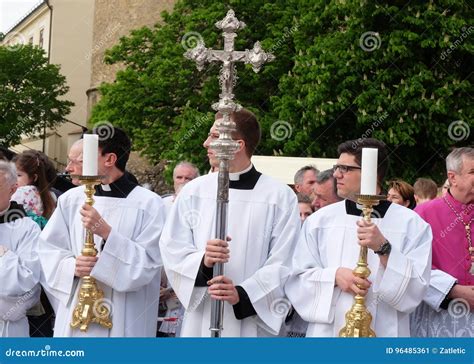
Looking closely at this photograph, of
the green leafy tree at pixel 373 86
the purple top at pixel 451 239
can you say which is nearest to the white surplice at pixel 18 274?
the purple top at pixel 451 239

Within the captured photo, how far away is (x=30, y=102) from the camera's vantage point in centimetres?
4894

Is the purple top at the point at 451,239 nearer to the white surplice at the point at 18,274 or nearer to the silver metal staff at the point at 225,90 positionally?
the silver metal staff at the point at 225,90

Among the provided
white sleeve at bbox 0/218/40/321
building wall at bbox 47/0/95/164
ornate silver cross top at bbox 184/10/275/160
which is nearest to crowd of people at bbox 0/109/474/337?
white sleeve at bbox 0/218/40/321

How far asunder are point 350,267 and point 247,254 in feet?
1.94

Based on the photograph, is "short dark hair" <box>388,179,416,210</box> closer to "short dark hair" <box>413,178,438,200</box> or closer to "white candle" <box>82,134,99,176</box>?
"short dark hair" <box>413,178,438,200</box>

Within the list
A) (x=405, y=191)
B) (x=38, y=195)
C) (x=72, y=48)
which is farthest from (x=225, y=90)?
(x=72, y=48)

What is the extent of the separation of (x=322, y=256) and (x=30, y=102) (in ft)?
147

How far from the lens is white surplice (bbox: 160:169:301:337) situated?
5.48 meters

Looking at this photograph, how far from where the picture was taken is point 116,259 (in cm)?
574

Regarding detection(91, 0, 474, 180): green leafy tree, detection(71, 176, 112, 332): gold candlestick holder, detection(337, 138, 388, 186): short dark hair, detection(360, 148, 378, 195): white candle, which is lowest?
detection(71, 176, 112, 332): gold candlestick holder

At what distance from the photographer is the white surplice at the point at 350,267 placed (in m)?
5.33

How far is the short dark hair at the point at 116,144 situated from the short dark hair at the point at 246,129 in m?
0.88

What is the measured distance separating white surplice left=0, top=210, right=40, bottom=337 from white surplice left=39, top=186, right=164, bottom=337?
0.16 meters
